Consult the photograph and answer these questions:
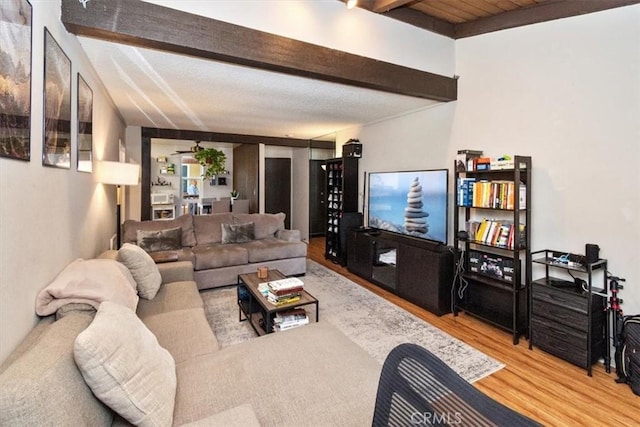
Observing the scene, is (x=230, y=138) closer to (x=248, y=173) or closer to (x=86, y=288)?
(x=248, y=173)

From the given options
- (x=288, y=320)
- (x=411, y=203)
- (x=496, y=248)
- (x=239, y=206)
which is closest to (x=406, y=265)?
(x=411, y=203)

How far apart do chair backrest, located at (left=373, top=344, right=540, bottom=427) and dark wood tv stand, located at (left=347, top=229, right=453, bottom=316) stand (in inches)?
107

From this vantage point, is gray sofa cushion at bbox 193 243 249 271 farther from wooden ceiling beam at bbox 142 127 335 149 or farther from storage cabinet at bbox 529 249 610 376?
storage cabinet at bbox 529 249 610 376

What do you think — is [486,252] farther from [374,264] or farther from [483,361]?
[374,264]

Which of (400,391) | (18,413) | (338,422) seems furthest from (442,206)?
(18,413)

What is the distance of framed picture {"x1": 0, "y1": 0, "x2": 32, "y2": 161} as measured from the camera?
1.13 meters

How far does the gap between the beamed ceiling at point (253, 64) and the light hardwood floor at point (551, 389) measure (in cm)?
259

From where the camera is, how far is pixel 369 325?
3.02 m

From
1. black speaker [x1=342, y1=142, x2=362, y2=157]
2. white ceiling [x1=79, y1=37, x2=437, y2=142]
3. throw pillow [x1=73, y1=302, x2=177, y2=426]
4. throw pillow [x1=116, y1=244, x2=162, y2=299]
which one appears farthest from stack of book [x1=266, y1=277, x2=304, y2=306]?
black speaker [x1=342, y1=142, x2=362, y2=157]

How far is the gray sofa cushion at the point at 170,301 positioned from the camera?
2322mm

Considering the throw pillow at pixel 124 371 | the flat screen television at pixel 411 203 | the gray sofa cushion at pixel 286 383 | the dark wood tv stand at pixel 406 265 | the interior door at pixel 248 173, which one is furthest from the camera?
the interior door at pixel 248 173

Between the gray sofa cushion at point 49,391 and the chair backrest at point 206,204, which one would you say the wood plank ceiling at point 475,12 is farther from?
the chair backrest at point 206,204

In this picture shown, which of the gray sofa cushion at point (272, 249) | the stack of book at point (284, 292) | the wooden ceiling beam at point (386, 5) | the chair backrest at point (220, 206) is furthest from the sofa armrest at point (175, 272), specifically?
the chair backrest at point (220, 206)

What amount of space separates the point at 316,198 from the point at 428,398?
733cm
